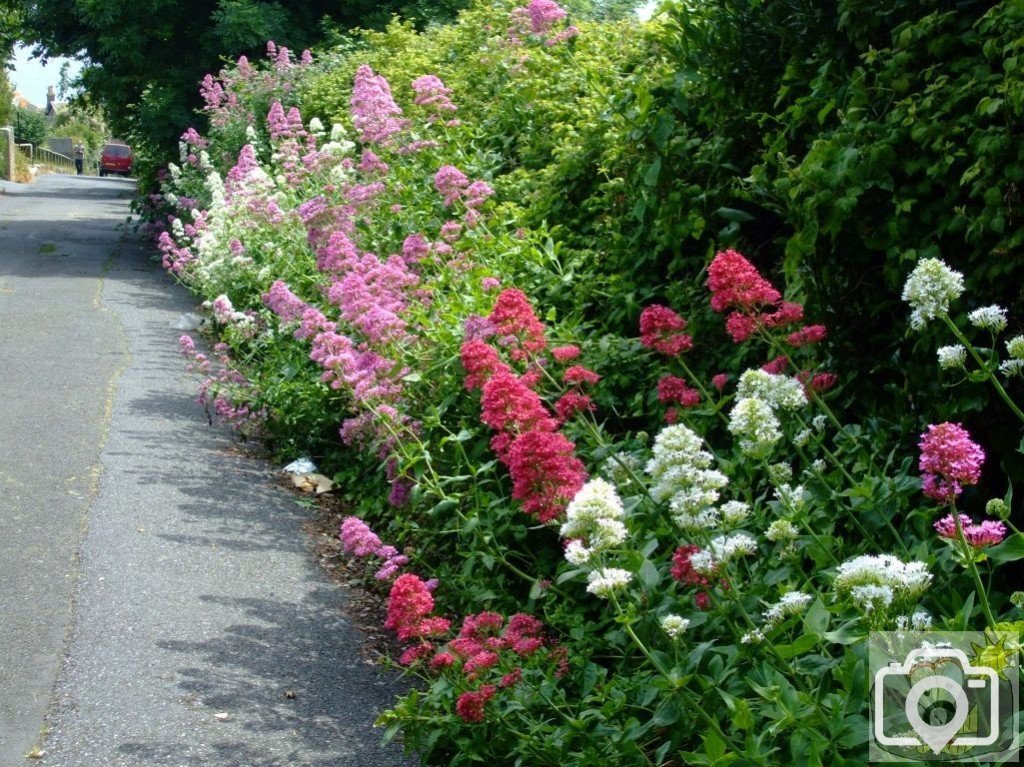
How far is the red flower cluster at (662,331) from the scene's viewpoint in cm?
418

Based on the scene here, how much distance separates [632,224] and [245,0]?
14337 millimetres

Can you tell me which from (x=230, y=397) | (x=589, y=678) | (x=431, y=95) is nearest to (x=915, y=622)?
(x=589, y=678)

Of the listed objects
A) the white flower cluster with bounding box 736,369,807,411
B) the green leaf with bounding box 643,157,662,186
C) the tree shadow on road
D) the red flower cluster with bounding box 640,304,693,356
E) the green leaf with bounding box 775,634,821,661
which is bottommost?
the tree shadow on road

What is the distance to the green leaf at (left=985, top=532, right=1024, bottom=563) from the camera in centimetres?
288

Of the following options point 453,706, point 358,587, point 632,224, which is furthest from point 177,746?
point 632,224

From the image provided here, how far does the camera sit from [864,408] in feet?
15.1

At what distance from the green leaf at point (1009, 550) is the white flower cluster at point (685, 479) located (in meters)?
0.71

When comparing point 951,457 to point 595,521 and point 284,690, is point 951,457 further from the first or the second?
point 284,690

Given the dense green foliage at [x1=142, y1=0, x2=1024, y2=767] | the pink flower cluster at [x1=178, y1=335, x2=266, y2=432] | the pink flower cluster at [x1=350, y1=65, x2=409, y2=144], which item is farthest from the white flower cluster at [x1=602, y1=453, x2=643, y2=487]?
the pink flower cluster at [x1=350, y1=65, x2=409, y2=144]

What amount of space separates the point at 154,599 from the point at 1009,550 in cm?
411

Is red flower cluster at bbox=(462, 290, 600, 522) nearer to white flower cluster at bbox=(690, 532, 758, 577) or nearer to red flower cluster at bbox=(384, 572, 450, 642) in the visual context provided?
red flower cluster at bbox=(384, 572, 450, 642)

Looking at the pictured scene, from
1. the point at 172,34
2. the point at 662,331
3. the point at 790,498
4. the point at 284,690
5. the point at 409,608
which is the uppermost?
the point at 172,34

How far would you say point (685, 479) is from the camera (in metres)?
3.20

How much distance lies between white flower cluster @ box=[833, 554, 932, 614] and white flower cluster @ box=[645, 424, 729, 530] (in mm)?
592
